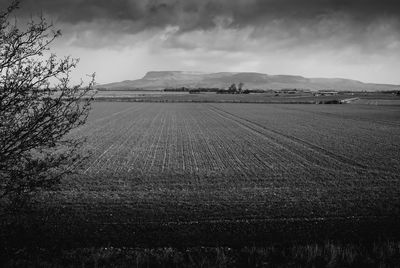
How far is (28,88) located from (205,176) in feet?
32.1

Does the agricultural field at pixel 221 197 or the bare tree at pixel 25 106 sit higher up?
the bare tree at pixel 25 106

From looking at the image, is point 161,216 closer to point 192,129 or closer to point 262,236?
point 262,236

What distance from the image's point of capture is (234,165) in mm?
18500

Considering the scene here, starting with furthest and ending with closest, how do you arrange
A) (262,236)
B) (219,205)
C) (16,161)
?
1. (219,205)
2. (262,236)
3. (16,161)

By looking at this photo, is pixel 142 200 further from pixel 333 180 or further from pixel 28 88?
pixel 333 180

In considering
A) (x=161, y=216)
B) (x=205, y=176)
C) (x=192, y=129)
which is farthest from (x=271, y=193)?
(x=192, y=129)

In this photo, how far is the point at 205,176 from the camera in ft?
52.8

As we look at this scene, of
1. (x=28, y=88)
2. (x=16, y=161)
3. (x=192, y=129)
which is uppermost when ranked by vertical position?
(x=28, y=88)

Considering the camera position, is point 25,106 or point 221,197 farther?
point 221,197

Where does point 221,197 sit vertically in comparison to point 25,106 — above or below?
below

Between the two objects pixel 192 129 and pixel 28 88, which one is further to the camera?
pixel 192 129

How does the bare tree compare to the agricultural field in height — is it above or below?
above

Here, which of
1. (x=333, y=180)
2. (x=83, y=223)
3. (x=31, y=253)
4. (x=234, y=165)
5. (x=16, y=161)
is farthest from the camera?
(x=234, y=165)

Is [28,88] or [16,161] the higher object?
[28,88]
